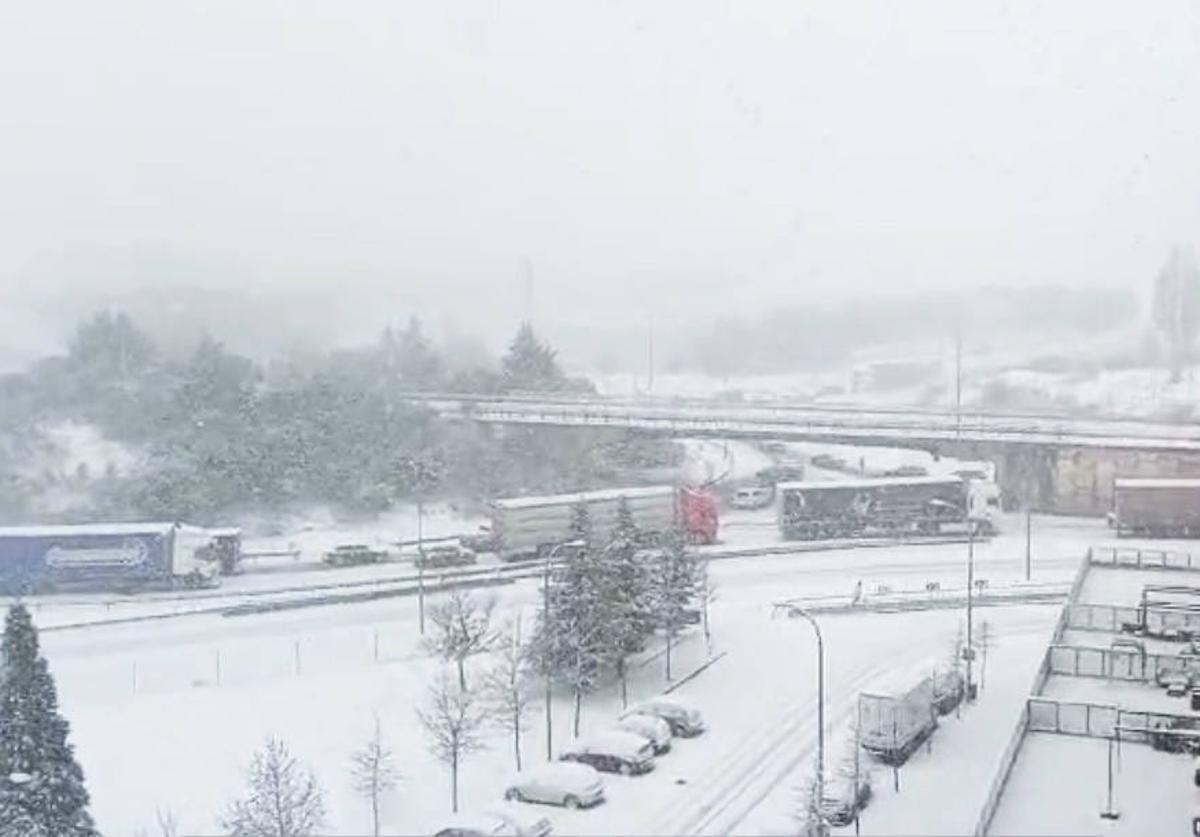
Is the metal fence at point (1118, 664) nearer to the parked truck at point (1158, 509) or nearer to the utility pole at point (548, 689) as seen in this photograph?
the utility pole at point (548, 689)

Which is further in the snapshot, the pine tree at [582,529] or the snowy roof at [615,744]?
the pine tree at [582,529]

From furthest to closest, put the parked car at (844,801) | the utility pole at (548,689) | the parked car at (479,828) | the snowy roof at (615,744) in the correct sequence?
the utility pole at (548,689), the snowy roof at (615,744), the parked car at (844,801), the parked car at (479,828)

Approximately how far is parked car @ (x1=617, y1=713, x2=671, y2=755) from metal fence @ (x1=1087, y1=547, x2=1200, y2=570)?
3153mm

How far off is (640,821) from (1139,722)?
2.60m

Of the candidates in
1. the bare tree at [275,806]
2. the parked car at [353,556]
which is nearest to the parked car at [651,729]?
the bare tree at [275,806]

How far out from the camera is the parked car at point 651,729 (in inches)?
349

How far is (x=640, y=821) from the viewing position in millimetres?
7746

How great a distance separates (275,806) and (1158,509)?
37.2 feet

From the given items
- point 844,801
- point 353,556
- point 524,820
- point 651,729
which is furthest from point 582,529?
point 353,556

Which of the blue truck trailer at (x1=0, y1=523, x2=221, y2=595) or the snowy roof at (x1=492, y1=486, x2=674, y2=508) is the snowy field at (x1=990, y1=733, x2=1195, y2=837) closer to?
the snowy roof at (x1=492, y1=486, x2=674, y2=508)

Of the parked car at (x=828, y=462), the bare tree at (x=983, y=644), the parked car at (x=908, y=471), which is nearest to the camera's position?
the bare tree at (x=983, y=644)

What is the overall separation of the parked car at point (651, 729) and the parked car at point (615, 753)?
9 centimetres

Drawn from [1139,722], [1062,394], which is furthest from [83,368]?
[1139,722]

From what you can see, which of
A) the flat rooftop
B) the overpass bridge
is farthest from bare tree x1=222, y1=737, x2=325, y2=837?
the overpass bridge
